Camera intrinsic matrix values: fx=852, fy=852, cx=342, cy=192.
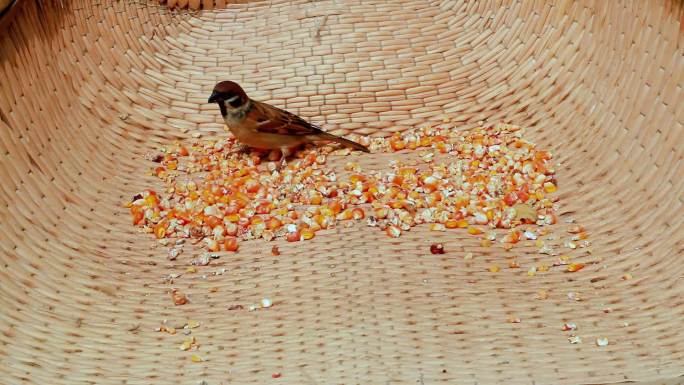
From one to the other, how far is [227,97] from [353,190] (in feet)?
2.50

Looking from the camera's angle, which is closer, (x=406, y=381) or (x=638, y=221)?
(x=406, y=381)

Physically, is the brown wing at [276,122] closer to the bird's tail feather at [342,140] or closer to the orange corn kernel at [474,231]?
the bird's tail feather at [342,140]

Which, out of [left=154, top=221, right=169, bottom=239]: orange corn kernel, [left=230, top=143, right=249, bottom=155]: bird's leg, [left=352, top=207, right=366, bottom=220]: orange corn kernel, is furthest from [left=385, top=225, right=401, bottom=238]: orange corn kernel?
[left=230, top=143, right=249, bottom=155]: bird's leg

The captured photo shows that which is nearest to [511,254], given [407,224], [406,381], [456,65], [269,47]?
[407,224]

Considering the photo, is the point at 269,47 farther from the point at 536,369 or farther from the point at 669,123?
the point at 536,369

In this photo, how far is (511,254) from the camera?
3.43m

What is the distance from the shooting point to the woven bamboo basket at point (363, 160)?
2762 millimetres

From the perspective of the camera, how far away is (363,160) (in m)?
4.17

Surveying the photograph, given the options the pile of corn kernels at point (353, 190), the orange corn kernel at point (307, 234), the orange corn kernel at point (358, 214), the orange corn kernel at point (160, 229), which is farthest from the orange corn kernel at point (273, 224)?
the orange corn kernel at point (160, 229)

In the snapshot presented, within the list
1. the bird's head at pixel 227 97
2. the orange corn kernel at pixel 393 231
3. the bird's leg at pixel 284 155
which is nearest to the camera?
the orange corn kernel at pixel 393 231

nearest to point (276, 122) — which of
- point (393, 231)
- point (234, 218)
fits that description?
point (234, 218)

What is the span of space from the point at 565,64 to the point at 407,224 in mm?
1282

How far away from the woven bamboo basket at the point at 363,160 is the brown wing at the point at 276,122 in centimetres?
31

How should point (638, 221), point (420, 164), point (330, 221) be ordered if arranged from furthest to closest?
point (420, 164), point (330, 221), point (638, 221)
